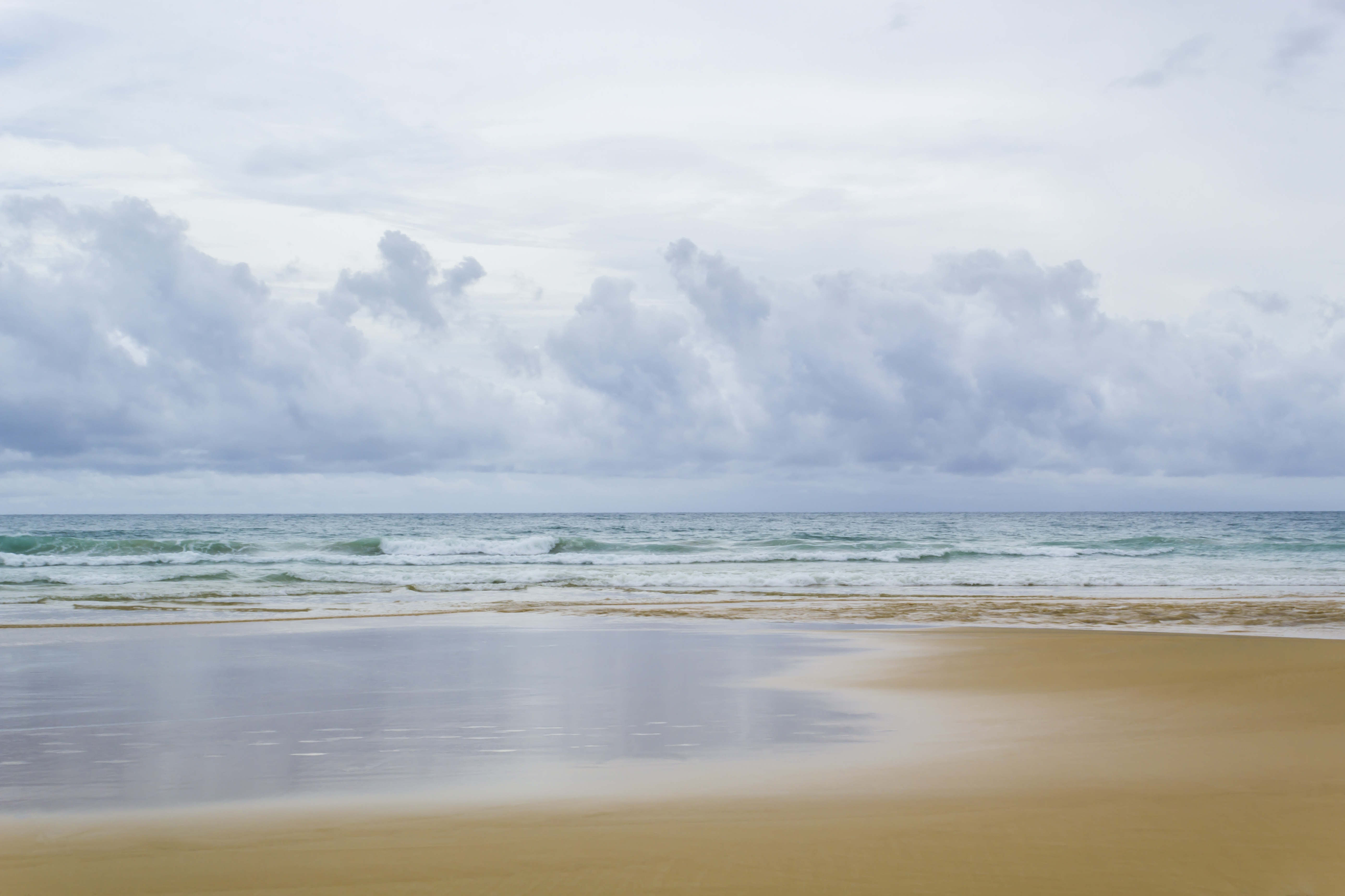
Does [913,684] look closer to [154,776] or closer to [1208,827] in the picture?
[1208,827]

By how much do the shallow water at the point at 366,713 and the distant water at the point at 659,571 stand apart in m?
5.00

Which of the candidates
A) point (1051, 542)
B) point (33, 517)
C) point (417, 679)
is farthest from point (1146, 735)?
point (33, 517)

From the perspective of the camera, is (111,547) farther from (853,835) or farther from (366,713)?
(853,835)

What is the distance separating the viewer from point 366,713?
267 inches

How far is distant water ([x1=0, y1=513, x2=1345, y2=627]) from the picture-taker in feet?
55.3

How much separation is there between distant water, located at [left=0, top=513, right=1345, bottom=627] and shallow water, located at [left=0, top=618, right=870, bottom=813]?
5.00m

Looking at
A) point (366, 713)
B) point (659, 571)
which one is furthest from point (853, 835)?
point (659, 571)

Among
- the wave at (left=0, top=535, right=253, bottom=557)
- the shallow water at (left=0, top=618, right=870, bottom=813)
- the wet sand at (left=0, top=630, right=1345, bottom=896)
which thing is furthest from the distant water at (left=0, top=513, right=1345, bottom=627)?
the wet sand at (left=0, top=630, right=1345, bottom=896)

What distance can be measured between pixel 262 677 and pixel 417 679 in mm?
1461

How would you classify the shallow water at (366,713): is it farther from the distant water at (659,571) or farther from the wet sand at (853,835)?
the distant water at (659,571)

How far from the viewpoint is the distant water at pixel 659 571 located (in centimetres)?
1686

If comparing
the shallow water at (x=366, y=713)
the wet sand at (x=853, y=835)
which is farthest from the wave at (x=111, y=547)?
the wet sand at (x=853, y=835)

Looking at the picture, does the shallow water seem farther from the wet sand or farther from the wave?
the wave

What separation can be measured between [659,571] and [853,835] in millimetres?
23442
